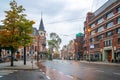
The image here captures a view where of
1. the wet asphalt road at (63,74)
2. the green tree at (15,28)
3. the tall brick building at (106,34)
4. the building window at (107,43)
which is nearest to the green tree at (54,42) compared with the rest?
the tall brick building at (106,34)

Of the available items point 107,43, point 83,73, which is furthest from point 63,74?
point 107,43

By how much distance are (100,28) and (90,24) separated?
14.5m

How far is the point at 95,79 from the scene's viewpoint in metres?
17.8

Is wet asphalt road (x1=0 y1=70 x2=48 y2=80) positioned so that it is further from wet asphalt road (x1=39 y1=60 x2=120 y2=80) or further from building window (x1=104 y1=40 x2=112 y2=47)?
building window (x1=104 y1=40 x2=112 y2=47)

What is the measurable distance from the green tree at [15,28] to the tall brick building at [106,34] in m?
39.2

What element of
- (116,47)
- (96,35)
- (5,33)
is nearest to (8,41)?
(5,33)

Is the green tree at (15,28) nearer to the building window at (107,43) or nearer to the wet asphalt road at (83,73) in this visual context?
the wet asphalt road at (83,73)

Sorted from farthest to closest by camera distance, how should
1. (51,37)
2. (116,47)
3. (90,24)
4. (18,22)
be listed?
(51,37) < (90,24) < (116,47) < (18,22)

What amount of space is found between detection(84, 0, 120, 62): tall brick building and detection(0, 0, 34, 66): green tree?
1543 inches

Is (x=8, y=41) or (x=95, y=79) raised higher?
(x=8, y=41)

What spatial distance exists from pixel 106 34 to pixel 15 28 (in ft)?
169

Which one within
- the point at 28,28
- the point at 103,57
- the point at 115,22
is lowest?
the point at 103,57

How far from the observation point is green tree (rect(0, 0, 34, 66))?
37.3 meters

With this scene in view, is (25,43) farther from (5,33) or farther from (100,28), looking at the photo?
(100,28)
